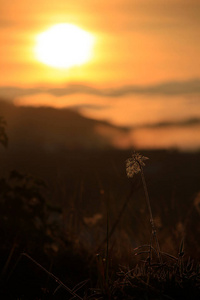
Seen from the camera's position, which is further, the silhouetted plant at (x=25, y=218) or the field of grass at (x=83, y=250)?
the silhouetted plant at (x=25, y=218)

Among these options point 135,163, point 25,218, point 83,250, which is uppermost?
point 135,163

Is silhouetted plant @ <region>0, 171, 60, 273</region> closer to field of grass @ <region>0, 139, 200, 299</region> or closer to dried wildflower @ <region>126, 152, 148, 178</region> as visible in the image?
field of grass @ <region>0, 139, 200, 299</region>

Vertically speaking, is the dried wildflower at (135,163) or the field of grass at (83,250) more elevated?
the dried wildflower at (135,163)

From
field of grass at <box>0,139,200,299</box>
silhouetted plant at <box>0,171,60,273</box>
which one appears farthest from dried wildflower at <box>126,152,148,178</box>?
silhouetted plant at <box>0,171,60,273</box>

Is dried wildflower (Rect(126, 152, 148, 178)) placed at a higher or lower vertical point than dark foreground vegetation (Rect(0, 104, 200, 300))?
higher

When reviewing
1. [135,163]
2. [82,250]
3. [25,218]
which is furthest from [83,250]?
[135,163]

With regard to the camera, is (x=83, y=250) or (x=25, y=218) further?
(x=83, y=250)

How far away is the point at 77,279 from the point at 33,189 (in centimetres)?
83

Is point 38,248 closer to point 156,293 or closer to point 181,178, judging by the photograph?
point 156,293

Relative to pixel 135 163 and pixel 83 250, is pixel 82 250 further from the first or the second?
pixel 135 163

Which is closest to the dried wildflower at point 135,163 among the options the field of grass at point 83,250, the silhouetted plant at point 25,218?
the field of grass at point 83,250

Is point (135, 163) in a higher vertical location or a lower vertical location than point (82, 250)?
higher

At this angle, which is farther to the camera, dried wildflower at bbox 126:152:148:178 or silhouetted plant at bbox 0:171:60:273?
silhouetted plant at bbox 0:171:60:273

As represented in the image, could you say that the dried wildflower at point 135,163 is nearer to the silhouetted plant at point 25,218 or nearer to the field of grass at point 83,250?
the field of grass at point 83,250
